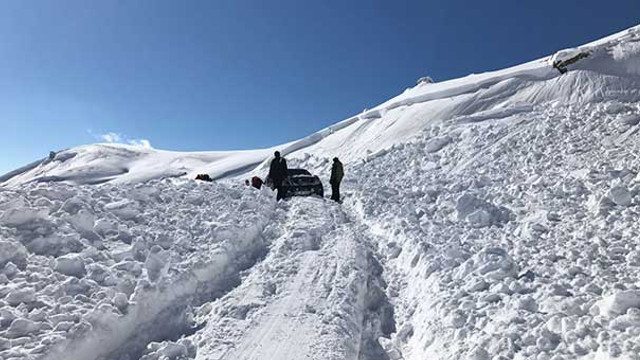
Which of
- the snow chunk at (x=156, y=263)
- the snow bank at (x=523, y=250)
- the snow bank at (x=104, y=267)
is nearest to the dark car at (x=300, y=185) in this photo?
the snow bank at (x=523, y=250)

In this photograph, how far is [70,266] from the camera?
23.1 ft

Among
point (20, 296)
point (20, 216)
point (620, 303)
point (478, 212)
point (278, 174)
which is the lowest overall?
point (620, 303)

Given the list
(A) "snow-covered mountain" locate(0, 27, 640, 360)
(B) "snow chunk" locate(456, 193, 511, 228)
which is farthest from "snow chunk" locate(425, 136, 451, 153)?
(B) "snow chunk" locate(456, 193, 511, 228)

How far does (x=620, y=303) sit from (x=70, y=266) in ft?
24.3

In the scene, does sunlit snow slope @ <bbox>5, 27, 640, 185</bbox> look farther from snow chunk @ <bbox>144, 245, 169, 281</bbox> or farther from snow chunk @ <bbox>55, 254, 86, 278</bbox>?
snow chunk @ <bbox>55, 254, 86, 278</bbox>

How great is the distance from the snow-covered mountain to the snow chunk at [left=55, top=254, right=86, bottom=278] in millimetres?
21

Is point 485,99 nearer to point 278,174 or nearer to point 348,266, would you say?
point 278,174

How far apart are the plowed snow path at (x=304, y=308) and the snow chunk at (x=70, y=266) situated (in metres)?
2.12

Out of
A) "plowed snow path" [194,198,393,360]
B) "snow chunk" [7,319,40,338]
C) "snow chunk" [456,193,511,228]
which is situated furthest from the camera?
"snow chunk" [456,193,511,228]

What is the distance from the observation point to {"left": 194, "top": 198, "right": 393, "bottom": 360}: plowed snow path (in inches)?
227

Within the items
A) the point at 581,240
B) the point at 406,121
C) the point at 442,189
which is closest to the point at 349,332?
the point at 581,240

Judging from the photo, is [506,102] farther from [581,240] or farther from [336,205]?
[581,240]

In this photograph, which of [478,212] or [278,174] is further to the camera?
[278,174]

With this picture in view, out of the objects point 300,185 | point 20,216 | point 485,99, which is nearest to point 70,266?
point 20,216
